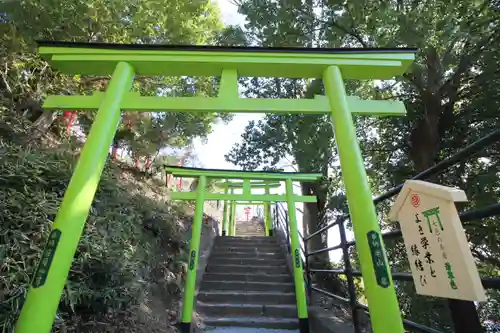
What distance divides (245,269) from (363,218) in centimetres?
500

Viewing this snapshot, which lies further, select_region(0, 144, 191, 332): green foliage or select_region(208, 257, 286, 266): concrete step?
select_region(208, 257, 286, 266): concrete step

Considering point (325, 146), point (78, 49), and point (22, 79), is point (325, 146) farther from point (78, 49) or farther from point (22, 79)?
point (22, 79)

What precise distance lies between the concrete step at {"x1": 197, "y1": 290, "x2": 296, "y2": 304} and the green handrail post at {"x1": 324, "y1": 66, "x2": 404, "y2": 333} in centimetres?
376


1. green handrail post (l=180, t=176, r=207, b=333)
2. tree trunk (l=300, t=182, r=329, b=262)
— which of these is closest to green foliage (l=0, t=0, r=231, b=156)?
green handrail post (l=180, t=176, r=207, b=333)

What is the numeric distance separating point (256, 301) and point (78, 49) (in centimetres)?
465

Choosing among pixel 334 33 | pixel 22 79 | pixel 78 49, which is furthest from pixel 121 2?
pixel 334 33

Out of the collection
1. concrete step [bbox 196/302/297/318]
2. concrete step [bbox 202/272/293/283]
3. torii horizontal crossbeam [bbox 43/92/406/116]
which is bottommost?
concrete step [bbox 196/302/297/318]

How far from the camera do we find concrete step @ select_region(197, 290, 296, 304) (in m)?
5.08

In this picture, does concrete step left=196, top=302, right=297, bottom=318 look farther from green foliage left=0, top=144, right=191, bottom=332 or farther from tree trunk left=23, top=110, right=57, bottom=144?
tree trunk left=23, top=110, right=57, bottom=144

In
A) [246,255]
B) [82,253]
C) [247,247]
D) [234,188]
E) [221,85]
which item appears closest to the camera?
[221,85]

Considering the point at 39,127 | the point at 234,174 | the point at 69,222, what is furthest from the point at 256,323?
the point at 39,127

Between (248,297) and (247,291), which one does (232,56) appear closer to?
(248,297)

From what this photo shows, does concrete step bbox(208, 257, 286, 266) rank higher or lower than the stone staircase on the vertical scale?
higher

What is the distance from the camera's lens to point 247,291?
5453mm
